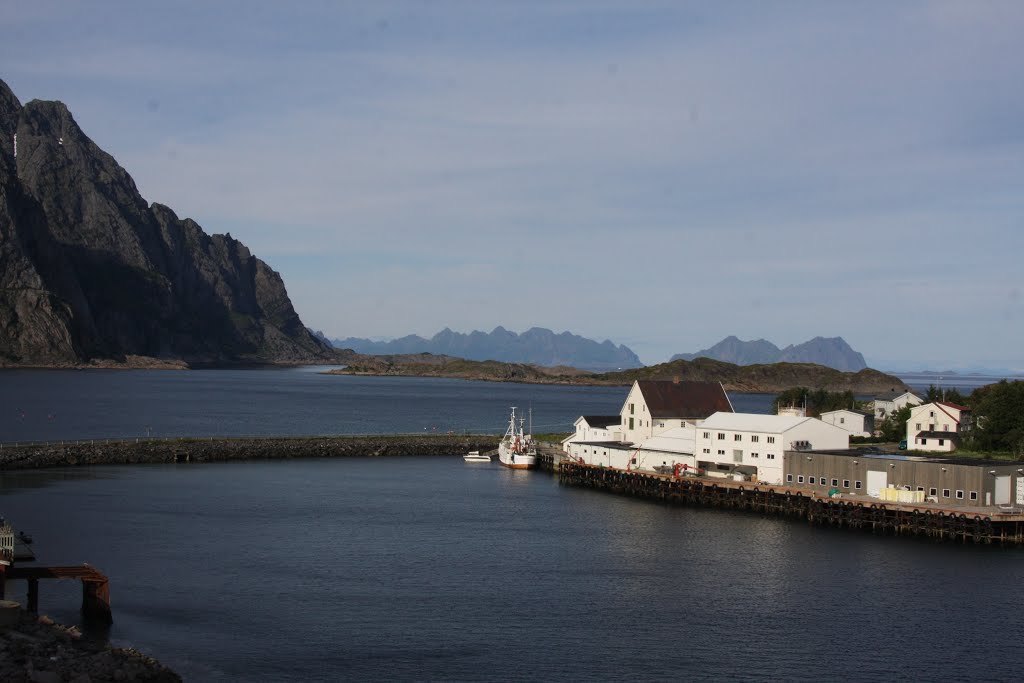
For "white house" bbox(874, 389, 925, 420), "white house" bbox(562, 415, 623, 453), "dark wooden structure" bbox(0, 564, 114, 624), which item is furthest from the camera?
"white house" bbox(874, 389, 925, 420)

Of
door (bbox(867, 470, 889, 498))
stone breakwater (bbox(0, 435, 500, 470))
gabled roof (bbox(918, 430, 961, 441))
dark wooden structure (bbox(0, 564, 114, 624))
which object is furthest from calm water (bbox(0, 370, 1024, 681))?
gabled roof (bbox(918, 430, 961, 441))

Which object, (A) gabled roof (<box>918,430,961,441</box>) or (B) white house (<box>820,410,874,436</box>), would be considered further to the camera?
(B) white house (<box>820,410,874,436</box>)

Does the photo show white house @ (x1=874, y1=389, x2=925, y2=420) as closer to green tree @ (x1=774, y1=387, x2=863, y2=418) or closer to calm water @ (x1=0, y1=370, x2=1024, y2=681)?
green tree @ (x1=774, y1=387, x2=863, y2=418)

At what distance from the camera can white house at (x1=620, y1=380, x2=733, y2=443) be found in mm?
76938

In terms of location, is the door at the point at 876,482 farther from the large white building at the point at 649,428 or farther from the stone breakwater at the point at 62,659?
the stone breakwater at the point at 62,659

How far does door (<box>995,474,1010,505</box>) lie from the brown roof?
25.7 meters

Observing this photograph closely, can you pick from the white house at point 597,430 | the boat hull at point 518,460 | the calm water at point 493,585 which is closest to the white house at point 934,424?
the white house at point 597,430

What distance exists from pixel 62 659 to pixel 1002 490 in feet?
152

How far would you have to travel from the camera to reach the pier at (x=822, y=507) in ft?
166

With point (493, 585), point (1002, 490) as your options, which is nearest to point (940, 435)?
point (1002, 490)

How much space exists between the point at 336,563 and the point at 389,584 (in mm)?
4390

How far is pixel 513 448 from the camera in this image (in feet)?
276

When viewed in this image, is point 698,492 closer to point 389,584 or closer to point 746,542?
point 746,542

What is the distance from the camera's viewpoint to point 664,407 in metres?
77.6
